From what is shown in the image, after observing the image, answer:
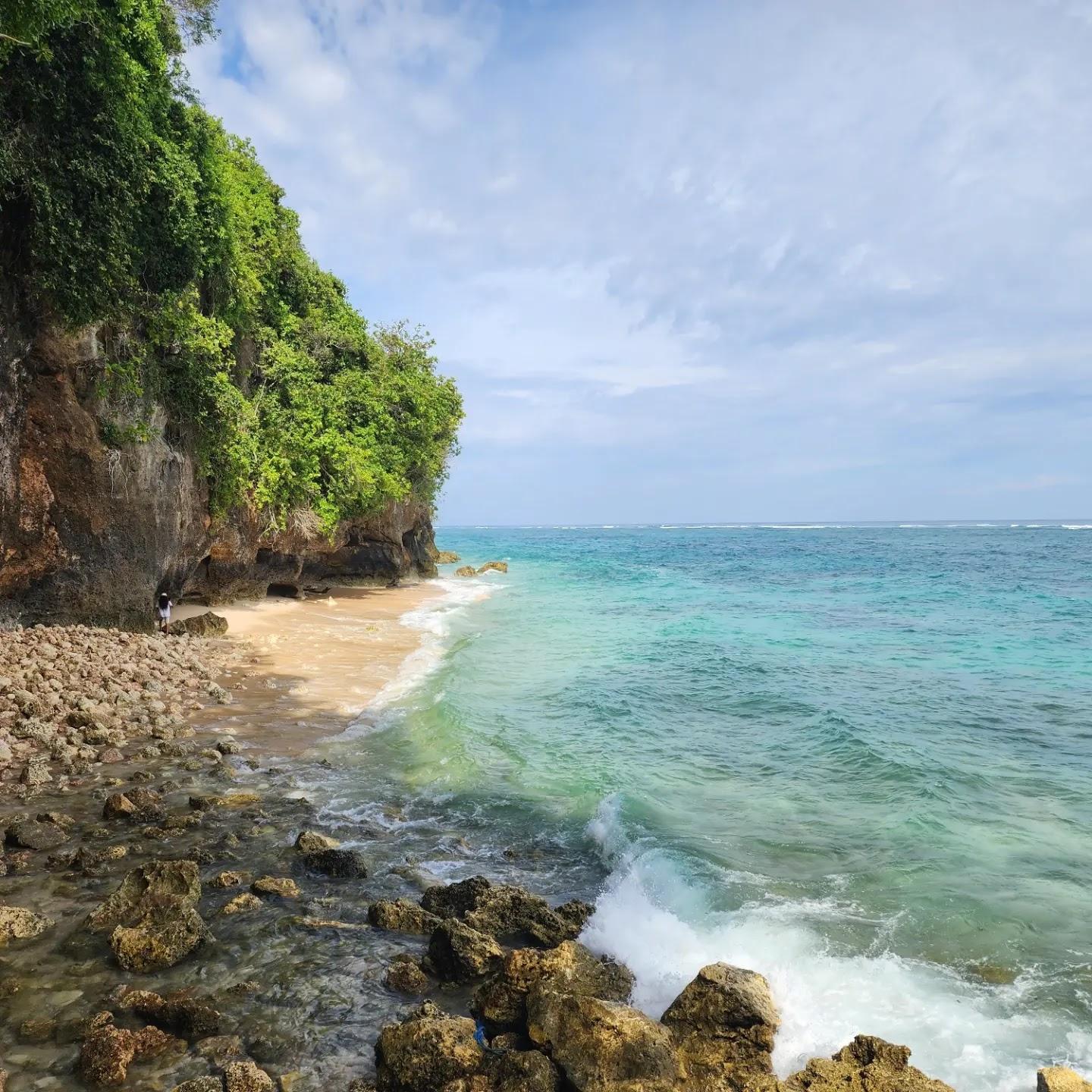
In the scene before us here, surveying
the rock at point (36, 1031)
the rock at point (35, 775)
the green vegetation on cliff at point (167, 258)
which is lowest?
the rock at point (36, 1031)

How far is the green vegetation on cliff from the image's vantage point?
39.7 ft

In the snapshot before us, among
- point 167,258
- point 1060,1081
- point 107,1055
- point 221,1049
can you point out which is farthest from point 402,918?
Result: point 167,258

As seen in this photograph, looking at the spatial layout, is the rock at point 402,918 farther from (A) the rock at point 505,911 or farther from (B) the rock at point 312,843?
(B) the rock at point 312,843

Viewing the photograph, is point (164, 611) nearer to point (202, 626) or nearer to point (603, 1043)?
point (202, 626)

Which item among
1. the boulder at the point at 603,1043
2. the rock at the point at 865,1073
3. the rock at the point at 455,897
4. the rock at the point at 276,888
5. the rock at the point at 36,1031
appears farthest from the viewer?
the rock at the point at 276,888

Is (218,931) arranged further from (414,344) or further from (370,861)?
(414,344)

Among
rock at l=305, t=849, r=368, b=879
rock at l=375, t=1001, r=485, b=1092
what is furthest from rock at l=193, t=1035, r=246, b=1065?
rock at l=305, t=849, r=368, b=879

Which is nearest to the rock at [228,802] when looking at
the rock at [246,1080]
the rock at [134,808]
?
the rock at [134,808]

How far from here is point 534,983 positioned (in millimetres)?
Answer: 5168

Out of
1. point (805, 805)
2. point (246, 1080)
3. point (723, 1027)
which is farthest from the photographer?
point (805, 805)

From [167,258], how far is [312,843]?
43.7 feet

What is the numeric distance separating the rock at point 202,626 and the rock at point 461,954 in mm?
14825

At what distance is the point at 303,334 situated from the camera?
27.2 m

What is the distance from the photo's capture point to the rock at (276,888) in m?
6.74
